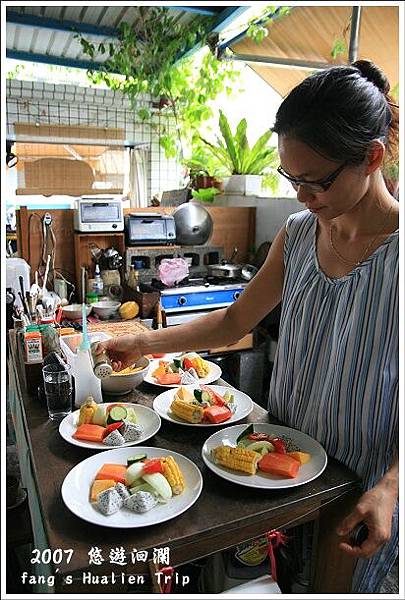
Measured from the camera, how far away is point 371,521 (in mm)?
802

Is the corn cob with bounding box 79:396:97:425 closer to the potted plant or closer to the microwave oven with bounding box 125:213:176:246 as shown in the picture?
the microwave oven with bounding box 125:213:176:246

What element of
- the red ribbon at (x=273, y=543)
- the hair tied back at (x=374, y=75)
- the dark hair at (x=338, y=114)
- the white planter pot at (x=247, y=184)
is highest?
the white planter pot at (x=247, y=184)

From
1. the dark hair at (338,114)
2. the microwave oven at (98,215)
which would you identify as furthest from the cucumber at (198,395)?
the microwave oven at (98,215)

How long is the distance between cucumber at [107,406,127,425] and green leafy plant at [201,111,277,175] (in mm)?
2648

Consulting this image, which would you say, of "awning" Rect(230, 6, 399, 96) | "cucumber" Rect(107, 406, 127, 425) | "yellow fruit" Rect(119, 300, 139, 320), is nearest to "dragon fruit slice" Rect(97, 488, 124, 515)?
"cucumber" Rect(107, 406, 127, 425)

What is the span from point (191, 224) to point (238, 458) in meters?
2.33

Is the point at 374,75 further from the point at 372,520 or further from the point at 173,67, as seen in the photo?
the point at 173,67

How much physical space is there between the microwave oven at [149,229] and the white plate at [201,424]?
69.9 inches

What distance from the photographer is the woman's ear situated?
3.04 ft

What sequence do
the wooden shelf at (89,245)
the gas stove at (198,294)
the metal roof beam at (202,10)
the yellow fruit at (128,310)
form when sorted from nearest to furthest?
the yellow fruit at (128,310)
the gas stove at (198,294)
the wooden shelf at (89,245)
the metal roof beam at (202,10)

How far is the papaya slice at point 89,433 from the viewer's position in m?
1.02

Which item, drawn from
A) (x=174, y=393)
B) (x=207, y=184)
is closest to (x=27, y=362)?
(x=174, y=393)

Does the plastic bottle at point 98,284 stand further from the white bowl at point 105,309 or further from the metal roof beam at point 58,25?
the metal roof beam at point 58,25

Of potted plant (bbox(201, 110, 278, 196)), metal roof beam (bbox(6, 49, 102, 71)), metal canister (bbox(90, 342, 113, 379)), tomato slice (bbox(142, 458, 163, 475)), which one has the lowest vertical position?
tomato slice (bbox(142, 458, 163, 475))
